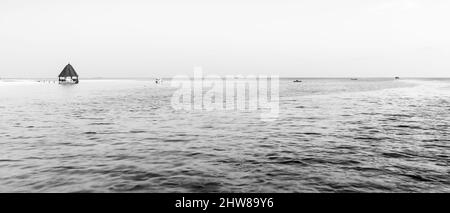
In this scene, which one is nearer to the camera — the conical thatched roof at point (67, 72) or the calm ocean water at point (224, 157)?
the calm ocean water at point (224, 157)

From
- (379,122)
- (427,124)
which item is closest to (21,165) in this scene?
(379,122)

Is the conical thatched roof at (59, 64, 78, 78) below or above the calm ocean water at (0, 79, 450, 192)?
above

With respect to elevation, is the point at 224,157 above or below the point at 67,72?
below

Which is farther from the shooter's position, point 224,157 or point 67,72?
point 67,72

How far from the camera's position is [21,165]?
12.6 m

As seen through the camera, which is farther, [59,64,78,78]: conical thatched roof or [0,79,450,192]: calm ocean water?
[59,64,78,78]: conical thatched roof

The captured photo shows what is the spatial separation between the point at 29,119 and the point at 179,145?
16.2 meters

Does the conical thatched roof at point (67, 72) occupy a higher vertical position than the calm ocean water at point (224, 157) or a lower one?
higher
